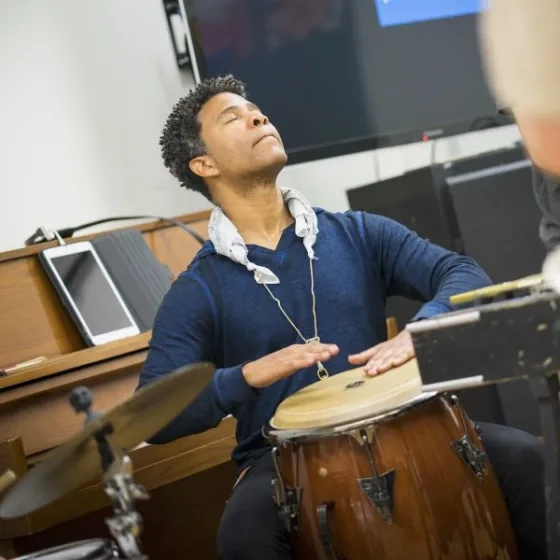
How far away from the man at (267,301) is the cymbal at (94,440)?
0.29 m

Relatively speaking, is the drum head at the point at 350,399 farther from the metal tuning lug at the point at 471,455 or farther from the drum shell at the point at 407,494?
the metal tuning lug at the point at 471,455

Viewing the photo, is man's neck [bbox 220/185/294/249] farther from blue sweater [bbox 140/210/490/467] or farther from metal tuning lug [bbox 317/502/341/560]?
metal tuning lug [bbox 317/502/341/560]

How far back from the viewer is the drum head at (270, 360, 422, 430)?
1.28m

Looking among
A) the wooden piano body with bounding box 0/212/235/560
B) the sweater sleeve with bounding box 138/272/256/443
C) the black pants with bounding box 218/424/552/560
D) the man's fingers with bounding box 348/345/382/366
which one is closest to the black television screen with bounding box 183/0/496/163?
the wooden piano body with bounding box 0/212/235/560

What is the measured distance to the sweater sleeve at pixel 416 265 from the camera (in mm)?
1640

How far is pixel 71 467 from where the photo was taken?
3.75 feet

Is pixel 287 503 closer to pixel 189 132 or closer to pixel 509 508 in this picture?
pixel 509 508

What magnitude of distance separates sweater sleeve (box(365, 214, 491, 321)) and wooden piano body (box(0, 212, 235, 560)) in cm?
52

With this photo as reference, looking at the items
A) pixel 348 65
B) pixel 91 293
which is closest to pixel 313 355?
pixel 91 293

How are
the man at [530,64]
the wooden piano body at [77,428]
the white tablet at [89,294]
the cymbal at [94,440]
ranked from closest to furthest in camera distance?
the man at [530,64] < the cymbal at [94,440] < the wooden piano body at [77,428] < the white tablet at [89,294]

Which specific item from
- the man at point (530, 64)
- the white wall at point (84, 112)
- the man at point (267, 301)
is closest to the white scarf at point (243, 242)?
the man at point (267, 301)

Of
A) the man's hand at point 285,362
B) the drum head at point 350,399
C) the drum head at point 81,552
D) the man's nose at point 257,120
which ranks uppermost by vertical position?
the man's nose at point 257,120

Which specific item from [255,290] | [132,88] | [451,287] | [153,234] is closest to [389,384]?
[451,287]

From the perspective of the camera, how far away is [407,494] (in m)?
1.29
